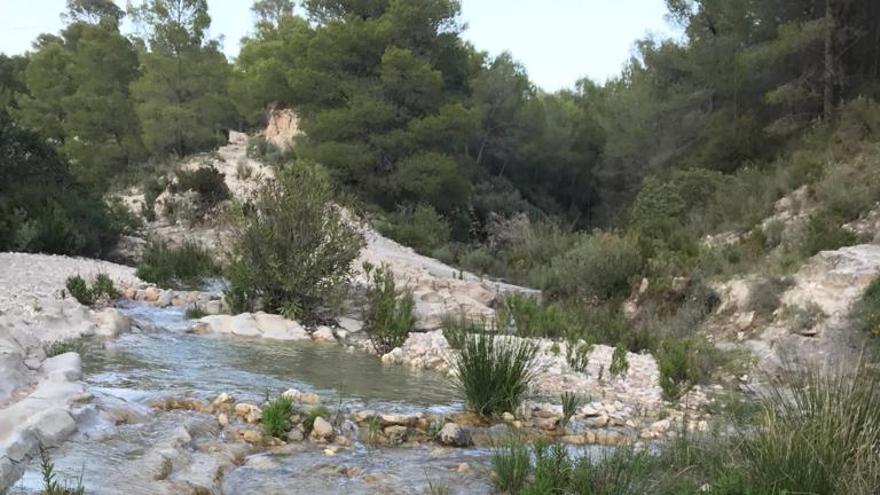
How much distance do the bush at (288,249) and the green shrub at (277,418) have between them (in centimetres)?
536

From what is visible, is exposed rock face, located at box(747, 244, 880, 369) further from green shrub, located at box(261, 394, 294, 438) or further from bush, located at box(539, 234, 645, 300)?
green shrub, located at box(261, 394, 294, 438)

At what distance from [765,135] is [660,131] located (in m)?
6.48

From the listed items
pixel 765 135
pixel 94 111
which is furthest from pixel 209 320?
pixel 94 111

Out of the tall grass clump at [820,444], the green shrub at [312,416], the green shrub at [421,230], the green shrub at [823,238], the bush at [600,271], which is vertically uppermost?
the green shrub at [421,230]

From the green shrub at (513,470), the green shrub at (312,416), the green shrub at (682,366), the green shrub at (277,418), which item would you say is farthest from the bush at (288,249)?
the green shrub at (513,470)

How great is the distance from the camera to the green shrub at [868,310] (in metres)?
9.48

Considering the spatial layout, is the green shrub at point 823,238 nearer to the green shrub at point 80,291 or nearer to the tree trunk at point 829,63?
the tree trunk at point 829,63

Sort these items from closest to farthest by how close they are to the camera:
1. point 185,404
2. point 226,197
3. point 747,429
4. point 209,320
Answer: point 747,429
point 185,404
point 209,320
point 226,197


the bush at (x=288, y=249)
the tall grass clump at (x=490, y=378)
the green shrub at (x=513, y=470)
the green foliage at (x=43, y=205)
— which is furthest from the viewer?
the green foliage at (x=43, y=205)

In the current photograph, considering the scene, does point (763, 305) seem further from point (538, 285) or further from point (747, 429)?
point (747, 429)

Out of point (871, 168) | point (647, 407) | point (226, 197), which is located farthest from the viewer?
point (226, 197)

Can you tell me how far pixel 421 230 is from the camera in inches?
915

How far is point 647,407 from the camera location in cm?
772

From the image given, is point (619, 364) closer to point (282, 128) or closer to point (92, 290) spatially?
point (92, 290)
